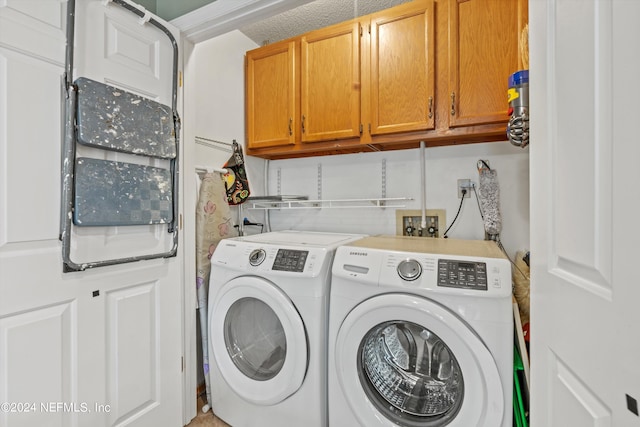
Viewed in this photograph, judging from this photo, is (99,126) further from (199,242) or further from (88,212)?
(199,242)

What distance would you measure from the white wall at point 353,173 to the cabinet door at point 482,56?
1.19 ft

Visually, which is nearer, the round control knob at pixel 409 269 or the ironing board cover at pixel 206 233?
the round control knob at pixel 409 269

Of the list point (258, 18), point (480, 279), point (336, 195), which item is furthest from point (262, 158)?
point (480, 279)

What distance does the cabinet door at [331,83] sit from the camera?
1.84 m

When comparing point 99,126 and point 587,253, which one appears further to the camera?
point 99,126

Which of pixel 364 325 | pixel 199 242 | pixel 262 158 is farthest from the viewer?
pixel 262 158

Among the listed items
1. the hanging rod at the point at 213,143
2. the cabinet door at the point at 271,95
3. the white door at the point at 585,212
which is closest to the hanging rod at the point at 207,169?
the hanging rod at the point at 213,143

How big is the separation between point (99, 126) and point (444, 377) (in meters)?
1.72

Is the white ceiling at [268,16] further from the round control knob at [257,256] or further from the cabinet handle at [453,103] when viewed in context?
the round control knob at [257,256]

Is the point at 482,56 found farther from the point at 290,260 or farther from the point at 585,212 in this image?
Answer: the point at 290,260

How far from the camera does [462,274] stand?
3.61ft

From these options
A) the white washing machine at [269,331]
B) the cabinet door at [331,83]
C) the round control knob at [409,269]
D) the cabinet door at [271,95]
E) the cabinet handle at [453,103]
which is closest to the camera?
the round control knob at [409,269]

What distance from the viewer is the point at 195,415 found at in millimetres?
1684

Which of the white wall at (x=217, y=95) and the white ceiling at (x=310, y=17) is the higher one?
the white ceiling at (x=310, y=17)
